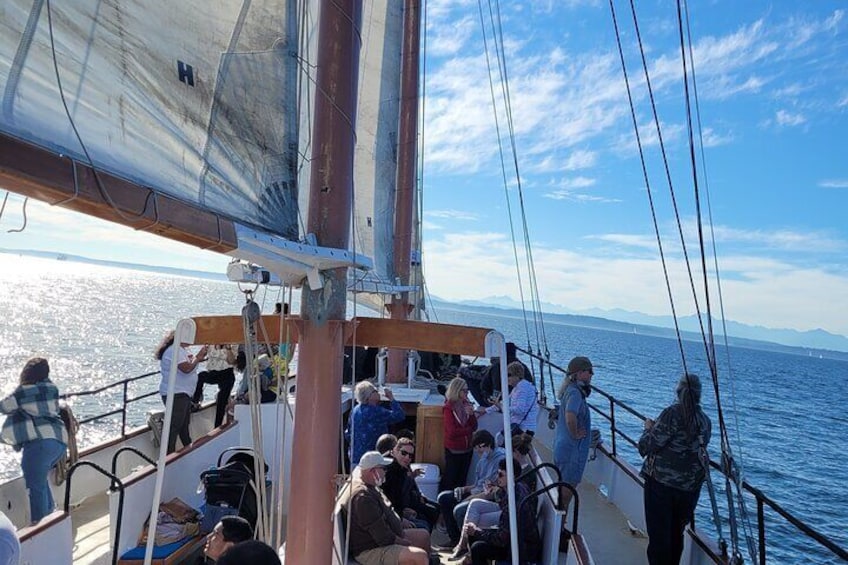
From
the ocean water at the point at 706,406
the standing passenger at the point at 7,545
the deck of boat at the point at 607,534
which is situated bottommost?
the ocean water at the point at 706,406

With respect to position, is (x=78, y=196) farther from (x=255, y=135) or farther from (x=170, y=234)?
(x=255, y=135)

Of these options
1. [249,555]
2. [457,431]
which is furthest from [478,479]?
[249,555]

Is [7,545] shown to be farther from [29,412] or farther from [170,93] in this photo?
[29,412]

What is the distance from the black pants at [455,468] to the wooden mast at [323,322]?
3319 mm

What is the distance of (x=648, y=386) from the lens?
5912cm

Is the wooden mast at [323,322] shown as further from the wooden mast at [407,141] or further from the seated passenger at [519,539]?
the wooden mast at [407,141]

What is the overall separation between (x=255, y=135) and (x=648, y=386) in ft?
202

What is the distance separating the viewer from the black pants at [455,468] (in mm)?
6520

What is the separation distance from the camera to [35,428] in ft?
16.6

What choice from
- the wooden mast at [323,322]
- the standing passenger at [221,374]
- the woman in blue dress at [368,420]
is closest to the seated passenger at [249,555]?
the wooden mast at [323,322]

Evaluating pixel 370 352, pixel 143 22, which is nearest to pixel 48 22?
pixel 143 22

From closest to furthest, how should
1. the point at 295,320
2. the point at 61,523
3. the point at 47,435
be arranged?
the point at 295,320, the point at 61,523, the point at 47,435

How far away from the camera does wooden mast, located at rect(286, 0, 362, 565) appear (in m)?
3.28

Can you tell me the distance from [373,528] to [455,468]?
7.65 ft
